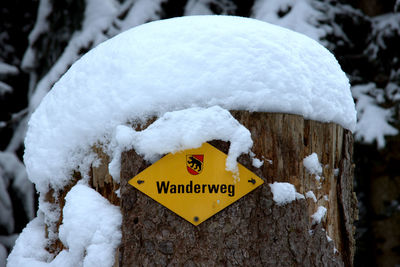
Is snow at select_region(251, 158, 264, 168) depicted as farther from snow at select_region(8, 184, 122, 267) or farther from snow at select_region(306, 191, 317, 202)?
snow at select_region(8, 184, 122, 267)

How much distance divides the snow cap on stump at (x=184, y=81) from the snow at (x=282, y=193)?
0.24 m

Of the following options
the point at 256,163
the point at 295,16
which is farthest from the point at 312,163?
the point at 295,16

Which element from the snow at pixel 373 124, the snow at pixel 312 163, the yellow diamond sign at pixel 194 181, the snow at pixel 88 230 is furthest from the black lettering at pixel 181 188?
the snow at pixel 373 124

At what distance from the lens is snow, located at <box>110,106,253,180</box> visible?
1182mm

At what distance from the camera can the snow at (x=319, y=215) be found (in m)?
1.30

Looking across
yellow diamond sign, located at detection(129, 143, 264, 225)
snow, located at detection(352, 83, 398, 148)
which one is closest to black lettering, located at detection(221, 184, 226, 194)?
yellow diamond sign, located at detection(129, 143, 264, 225)

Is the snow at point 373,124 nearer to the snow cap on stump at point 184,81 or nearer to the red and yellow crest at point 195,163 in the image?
the snow cap on stump at point 184,81

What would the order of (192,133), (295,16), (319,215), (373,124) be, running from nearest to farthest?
(192,133) → (319,215) → (295,16) → (373,124)

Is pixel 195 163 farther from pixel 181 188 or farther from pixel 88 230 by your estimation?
pixel 88 230

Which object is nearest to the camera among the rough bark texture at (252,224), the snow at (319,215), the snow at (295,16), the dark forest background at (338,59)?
the rough bark texture at (252,224)

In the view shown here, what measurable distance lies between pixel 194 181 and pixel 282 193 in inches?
10.9

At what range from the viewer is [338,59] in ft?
10.8

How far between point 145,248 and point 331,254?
0.63m

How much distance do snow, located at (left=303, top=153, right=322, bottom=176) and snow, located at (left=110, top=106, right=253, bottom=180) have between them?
230mm
